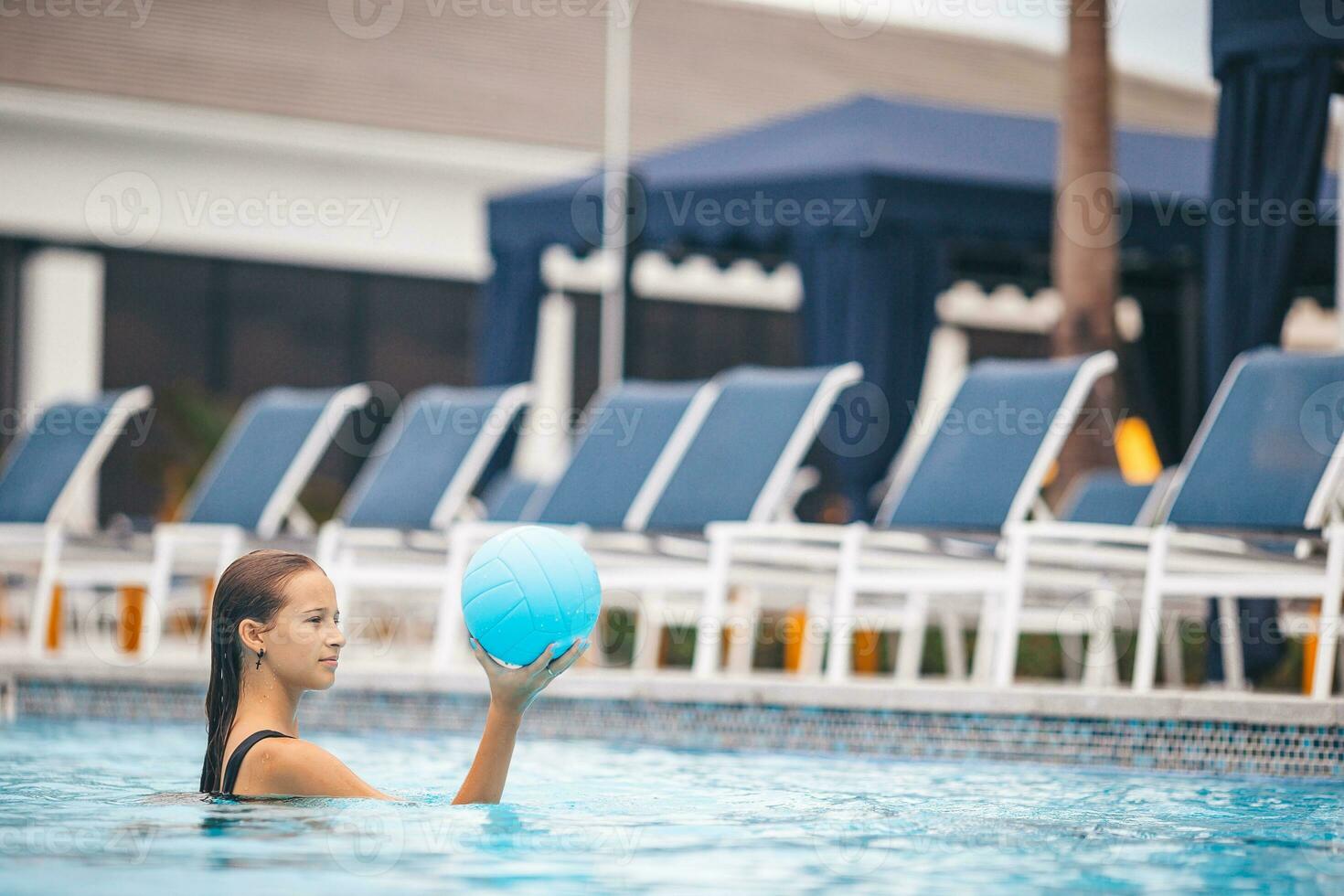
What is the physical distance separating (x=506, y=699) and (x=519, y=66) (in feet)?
54.7

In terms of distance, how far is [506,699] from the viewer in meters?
3.51

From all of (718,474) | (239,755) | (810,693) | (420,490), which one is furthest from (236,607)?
(420,490)

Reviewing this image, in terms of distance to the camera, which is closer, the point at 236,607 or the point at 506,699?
the point at 506,699

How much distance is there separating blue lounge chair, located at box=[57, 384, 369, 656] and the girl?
4387mm

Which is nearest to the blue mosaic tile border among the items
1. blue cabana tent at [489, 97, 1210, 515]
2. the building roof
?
blue cabana tent at [489, 97, 1210, 515]

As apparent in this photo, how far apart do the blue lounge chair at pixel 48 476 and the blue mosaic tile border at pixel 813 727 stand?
1186mm

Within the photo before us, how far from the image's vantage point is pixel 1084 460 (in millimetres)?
11484

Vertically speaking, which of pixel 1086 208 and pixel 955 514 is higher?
pixel 1086 208

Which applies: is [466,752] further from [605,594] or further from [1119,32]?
[1119,32]

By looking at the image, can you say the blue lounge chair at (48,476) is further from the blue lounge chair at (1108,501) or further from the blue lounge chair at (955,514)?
the blue lounge chair at (1108,501)

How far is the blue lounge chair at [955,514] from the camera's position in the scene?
266 inches

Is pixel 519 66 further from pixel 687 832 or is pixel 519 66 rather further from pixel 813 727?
pixel 687 832

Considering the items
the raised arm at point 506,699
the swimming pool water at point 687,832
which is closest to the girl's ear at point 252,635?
the swimming pool water at point 687,832

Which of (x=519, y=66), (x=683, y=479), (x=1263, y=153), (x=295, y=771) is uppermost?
(x=519, y=66)
